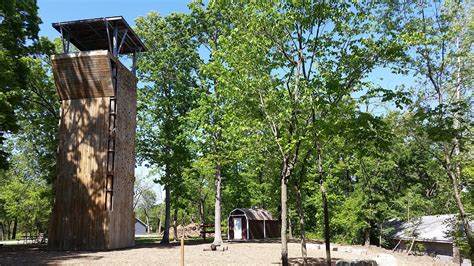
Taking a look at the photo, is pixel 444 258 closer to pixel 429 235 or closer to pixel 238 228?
pixel 429 235

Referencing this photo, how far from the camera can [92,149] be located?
21.7 metres

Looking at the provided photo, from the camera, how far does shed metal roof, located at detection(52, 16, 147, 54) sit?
22422 millimetres

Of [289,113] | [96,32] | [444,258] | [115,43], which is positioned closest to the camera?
[289,113]

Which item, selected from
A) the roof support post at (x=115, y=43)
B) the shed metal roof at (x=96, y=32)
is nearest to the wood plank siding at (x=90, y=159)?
the roof support post at (x=115, y=43)

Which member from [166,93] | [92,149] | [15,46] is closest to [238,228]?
[166,93]

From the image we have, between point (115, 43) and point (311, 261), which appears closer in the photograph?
point (311, 261)

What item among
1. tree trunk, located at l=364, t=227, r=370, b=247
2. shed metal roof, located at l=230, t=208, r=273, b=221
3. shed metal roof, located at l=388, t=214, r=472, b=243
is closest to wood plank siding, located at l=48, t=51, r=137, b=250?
shed metal roof, located at l=230, t=208, r=273, b=221

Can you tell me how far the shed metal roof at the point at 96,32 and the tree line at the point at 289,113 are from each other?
116 inches

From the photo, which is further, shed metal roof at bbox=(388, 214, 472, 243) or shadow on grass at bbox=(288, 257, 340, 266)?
shed metal roof at bbox=(388, 214, 472, 243)

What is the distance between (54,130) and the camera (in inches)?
1134

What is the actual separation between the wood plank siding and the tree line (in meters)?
3.10

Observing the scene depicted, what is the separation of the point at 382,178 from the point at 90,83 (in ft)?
85.3

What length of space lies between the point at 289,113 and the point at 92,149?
13465 millimetres

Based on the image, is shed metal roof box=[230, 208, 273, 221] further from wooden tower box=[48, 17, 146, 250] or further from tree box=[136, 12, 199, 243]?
wooden tower box=[48, 17, 146, 250]
